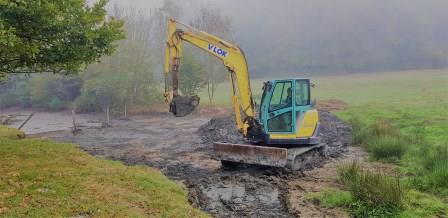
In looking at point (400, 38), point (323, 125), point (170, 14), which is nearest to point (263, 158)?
point (323, 125)

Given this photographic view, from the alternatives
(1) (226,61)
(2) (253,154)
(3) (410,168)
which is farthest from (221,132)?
(3) (410,168)

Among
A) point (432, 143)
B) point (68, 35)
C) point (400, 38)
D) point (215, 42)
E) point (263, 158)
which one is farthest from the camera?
point (400, 38)

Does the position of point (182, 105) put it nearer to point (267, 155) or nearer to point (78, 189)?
point (267, 155)

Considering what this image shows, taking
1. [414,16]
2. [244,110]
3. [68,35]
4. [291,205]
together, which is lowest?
[291,205]

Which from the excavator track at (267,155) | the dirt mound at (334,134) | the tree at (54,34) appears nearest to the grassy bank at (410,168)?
the dirt mound at (334,134)

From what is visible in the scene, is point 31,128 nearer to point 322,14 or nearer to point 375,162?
point 375,162

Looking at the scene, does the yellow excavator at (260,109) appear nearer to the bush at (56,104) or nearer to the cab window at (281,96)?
the cab window at (281,96)

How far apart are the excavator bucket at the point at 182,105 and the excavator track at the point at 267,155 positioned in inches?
67.1

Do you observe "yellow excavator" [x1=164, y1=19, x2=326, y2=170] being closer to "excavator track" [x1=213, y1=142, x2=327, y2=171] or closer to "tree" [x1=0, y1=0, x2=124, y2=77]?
"excavator track" [x1=213, y1=142, x2=327, y2=171]

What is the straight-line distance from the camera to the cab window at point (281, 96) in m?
13.0

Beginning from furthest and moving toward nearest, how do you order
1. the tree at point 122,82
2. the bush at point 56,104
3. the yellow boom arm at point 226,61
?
the bush at point 56,104
the tree at point 122,82
the yellow boom arm at point 226,61

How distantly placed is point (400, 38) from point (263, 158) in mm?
121482

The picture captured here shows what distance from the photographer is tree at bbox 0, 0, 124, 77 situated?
9008mm

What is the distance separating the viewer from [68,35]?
10281 mm
